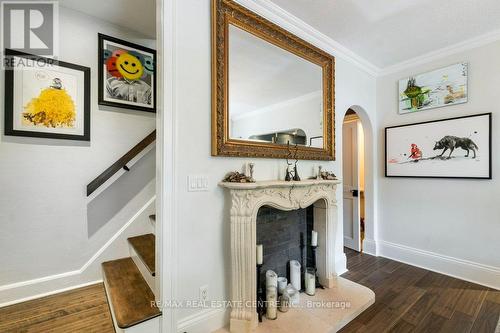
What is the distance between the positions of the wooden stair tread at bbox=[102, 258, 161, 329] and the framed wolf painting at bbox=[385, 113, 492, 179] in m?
3.32

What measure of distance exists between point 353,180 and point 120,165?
333cm

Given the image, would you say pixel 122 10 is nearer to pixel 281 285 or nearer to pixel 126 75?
pixel 126 75

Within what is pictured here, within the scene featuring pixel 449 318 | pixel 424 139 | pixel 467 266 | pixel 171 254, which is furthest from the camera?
pixel 424 139

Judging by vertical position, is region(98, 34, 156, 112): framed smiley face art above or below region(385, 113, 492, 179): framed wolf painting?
above

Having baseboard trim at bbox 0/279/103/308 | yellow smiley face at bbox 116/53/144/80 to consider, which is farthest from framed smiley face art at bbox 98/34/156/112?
baseboard trim at bbox 0/279/103/308

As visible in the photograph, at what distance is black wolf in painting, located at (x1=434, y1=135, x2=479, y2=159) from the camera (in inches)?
100.0

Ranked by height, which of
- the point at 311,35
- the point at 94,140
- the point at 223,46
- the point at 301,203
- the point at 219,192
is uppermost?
the point at 311,35

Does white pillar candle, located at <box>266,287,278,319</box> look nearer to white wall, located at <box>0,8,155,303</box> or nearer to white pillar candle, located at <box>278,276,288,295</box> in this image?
white pillar candle, located at <box>278,276,288,295</box>

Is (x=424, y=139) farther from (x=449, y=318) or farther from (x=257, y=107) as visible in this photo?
(x=257, y=107)

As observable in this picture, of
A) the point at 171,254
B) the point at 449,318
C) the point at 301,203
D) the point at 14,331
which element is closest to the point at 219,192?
the point at 171,254

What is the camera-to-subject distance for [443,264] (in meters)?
2.75

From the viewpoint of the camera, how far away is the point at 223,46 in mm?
1782

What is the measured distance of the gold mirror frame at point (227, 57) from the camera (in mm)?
1739

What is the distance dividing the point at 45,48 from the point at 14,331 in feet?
7.65
